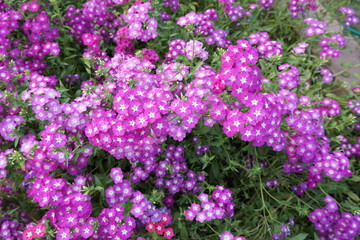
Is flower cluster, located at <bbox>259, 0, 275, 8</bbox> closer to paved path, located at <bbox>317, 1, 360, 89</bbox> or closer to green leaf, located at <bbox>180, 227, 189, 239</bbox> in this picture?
paved path, located at <bbox>317, 1, 360, 89</bbox>

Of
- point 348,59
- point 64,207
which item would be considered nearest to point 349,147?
point 348,59

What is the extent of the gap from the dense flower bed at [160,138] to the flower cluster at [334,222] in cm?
1

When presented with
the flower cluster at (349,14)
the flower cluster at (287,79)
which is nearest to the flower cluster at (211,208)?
the flower cluster at (287,79)

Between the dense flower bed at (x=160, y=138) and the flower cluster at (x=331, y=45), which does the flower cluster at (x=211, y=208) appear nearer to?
the dense flower bed at (x=160, y=138)

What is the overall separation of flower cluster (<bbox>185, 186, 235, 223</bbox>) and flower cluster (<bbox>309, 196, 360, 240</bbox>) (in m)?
0.98

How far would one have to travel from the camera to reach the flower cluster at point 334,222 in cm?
308

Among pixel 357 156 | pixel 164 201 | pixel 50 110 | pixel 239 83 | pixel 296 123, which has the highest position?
pixel 239 83

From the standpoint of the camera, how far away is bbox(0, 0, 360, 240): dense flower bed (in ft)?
8.45

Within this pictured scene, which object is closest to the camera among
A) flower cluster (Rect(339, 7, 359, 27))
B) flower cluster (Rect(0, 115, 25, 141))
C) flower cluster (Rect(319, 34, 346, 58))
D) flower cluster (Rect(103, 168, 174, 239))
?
flower cluster (Rect(103, 168, 174, 239))

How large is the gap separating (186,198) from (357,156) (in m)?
2.43

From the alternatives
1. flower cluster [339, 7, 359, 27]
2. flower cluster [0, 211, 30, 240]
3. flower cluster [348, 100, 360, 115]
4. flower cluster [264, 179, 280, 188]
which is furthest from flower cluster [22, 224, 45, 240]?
flower cluster [339, 7, 359, 27]

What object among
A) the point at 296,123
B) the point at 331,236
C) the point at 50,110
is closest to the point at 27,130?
the point at 50,110

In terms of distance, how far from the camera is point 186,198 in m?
3.11

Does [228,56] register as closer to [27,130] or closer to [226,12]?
[226,12]
